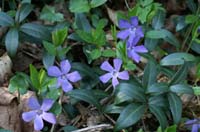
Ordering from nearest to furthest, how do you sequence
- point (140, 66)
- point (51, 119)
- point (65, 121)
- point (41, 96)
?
point (51, 119) → point (41, 96) → point (65, 121) → point (140, 66)

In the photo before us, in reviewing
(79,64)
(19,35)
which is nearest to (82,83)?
(79,64)

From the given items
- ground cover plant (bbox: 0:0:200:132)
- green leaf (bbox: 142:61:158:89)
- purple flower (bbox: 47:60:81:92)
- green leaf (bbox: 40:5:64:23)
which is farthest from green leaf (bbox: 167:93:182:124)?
green leaf (bbox: 40:5:64:23)

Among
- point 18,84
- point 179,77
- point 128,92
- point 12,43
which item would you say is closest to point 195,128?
point 179,77

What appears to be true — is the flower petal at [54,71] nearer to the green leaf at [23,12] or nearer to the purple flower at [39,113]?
the purple flower at [39,113]

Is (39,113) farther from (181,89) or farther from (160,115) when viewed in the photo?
(181,89)

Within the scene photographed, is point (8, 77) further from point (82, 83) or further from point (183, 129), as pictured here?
point (183, 129)

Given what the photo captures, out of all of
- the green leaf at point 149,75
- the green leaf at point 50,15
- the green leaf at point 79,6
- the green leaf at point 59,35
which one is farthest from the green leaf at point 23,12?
the green leaf at point 149,75
